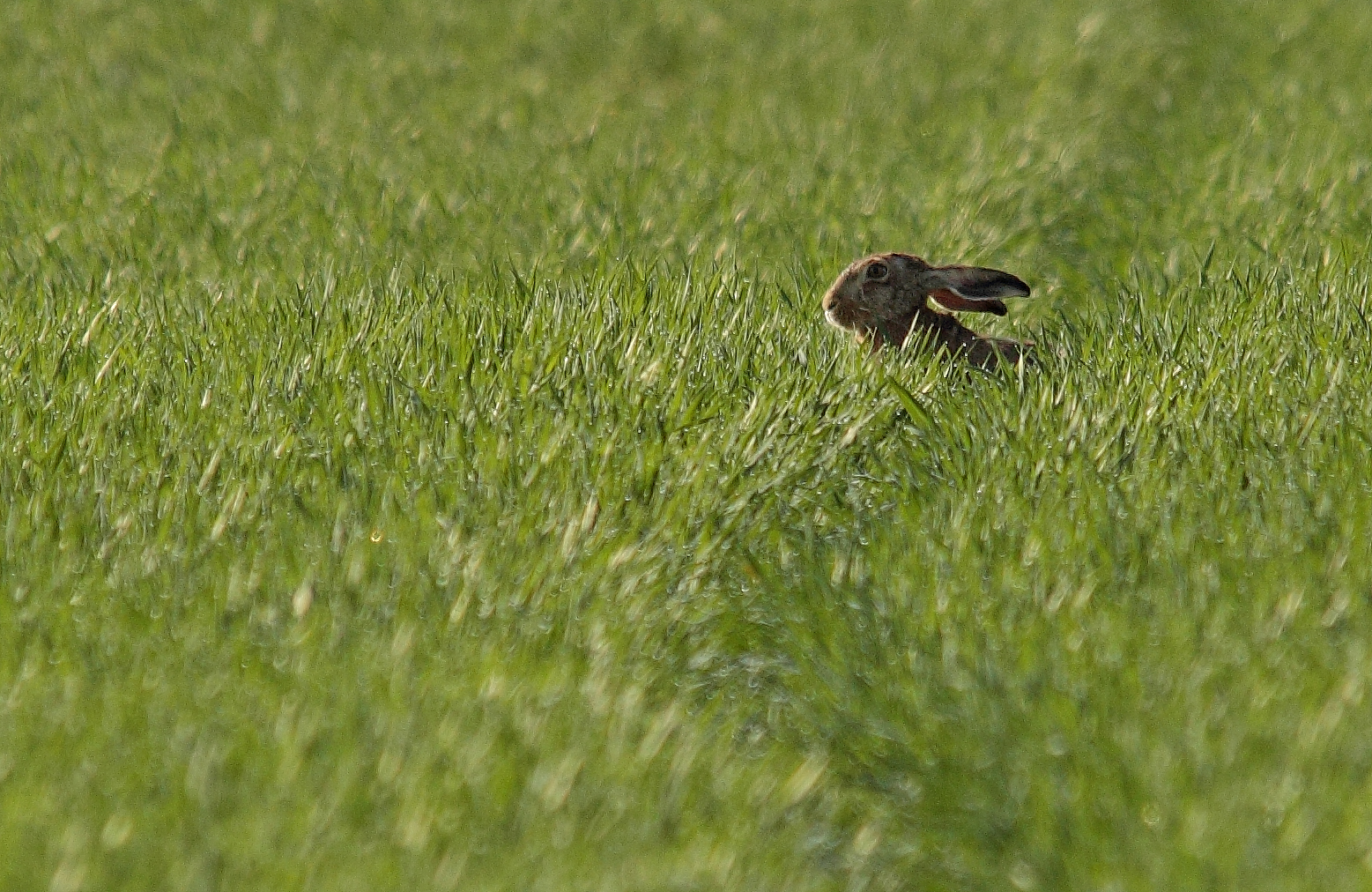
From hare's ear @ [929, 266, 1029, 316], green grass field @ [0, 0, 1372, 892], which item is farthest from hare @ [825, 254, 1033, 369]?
green grass field @ [0, 0, 1372, 892]

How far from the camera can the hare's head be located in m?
4.76

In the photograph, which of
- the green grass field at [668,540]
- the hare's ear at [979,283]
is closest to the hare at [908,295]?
the hare's ear at [979,283]

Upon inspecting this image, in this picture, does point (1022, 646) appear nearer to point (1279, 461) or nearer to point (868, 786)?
point (868, 786)

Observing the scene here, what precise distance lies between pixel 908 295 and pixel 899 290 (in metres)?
0.03

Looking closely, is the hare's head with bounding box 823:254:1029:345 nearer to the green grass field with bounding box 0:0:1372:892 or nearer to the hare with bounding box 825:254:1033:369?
the hare with bounding box 825:254:1033:369

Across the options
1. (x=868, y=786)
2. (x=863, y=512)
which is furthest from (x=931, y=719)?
(x=863, y=512)

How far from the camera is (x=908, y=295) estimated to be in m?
4.82

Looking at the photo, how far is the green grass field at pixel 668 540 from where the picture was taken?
2654 millimetres

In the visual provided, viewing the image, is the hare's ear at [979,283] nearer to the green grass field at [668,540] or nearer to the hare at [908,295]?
the hare at [908,295]

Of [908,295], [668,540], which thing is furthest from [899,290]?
[668,540]

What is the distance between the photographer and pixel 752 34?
9.30 m

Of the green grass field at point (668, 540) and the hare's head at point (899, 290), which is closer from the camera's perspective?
the green grass field at point (668, 540)

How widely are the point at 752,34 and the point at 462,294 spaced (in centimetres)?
497

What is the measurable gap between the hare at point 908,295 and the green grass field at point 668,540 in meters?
0.11
